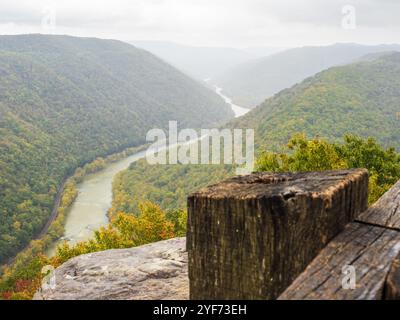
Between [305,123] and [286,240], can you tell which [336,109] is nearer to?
[305,123]

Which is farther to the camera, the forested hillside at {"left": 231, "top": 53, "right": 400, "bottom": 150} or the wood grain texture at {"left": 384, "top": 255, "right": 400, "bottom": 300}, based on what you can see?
the forested hillside at {"left": 231, "top": 53, "right": 400, "bottom": 150}

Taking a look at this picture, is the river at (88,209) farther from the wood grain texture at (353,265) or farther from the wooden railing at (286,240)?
the wood grain texture at (353,265)

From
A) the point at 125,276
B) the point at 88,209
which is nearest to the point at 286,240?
the point at 125,276

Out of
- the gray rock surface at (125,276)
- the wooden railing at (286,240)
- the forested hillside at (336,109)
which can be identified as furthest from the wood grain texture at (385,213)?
the forested hillside at (336,109)

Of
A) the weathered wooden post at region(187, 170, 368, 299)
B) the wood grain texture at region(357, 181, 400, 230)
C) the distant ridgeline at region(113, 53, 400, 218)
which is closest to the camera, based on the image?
the weathered wooden post at region(187, 170, 368, 299)

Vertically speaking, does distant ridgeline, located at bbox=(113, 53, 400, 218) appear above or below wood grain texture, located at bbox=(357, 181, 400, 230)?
below

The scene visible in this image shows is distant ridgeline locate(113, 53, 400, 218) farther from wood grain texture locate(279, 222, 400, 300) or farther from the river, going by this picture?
wood grain texture locate(279, 222, 400, 300)

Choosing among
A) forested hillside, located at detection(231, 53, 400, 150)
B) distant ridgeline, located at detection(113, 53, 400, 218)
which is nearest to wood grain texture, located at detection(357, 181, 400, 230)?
distant ridgeline, located at detection(113, 53, 400, 218)

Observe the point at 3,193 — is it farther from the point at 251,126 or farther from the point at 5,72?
the point at 5,72
